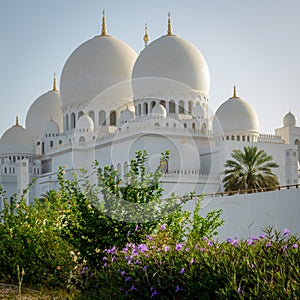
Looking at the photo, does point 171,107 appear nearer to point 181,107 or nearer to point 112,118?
point 181,107

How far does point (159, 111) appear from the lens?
112 feet

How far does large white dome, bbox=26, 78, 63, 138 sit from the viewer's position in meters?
48.3

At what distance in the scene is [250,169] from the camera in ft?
93.5

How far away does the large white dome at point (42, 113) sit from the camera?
48344mm

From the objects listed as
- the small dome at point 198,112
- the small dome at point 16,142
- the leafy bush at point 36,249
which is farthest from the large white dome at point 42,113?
the leafy bush at point 36,249

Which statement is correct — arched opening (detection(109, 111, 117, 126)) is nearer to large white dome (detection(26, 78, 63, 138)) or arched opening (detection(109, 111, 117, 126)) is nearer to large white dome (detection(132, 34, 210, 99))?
large white dome (detection(132, 34, 210, 99))

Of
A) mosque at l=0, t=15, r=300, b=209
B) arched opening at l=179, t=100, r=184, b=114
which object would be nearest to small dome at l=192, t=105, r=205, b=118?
mosque at l=0, t=15, r=300, b=209

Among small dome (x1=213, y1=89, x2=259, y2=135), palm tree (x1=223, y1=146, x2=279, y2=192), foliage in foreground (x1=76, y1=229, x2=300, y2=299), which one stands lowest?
foliage in foreground (x1=76, y1=229, x2=300, y2=299)

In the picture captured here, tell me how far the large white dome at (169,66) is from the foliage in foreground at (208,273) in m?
30.8

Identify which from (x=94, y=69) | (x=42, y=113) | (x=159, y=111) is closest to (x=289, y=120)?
(x=159, y=111)

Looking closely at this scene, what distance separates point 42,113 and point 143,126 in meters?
17.6

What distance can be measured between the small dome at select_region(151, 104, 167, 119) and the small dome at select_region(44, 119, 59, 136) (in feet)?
40.4

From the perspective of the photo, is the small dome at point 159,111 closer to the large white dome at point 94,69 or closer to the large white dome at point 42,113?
the large white dome at point 94,69

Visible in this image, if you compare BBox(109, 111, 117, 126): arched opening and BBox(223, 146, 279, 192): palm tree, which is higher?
BBox(109, 111, 117, 126): arched opening
